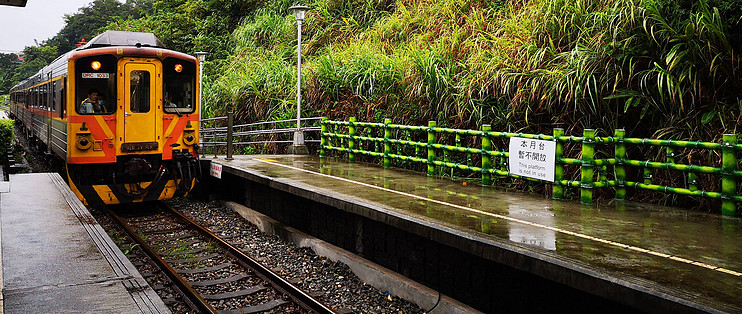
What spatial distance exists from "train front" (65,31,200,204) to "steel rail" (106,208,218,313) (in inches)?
62.7

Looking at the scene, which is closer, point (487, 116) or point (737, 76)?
point (737, 76)

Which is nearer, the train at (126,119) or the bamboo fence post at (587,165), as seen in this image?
the bamboo fence post at (587,165)

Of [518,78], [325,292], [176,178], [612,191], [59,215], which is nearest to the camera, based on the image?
[325,292]

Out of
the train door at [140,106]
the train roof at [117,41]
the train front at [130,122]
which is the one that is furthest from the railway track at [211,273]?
the train roof at [117,41]

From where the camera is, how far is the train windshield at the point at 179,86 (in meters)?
11.9

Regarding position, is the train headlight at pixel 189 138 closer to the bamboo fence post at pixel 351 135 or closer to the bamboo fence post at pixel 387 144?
the bamboo fence post at pixel 351 135

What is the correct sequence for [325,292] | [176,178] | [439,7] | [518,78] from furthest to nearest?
[439,7] < [176,178] < [518,78] < [325,292]

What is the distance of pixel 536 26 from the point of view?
1069 centimetres

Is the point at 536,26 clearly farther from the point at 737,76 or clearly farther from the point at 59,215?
the point at 59,215

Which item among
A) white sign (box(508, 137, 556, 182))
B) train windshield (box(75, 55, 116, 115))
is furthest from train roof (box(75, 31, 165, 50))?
white sign (box(508, 137, 556, 182))

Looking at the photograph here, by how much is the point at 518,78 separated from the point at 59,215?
280 inches

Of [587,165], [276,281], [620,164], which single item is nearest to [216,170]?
[276,281]

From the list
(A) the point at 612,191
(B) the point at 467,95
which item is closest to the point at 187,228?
(B) the point at 467,95

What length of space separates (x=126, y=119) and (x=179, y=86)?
1245 millimetres
